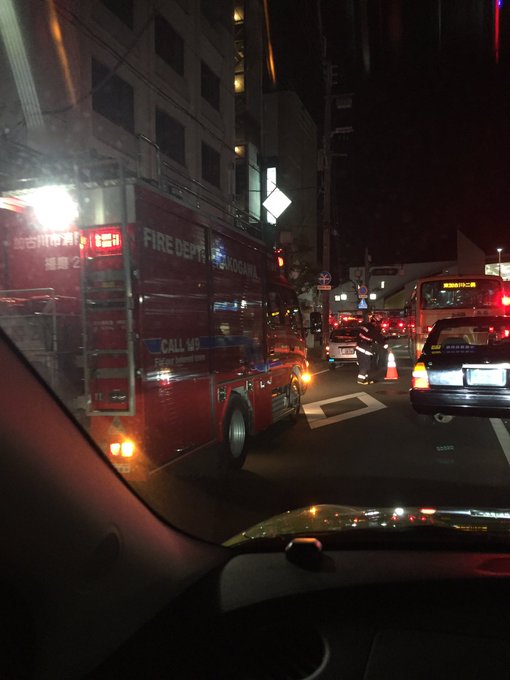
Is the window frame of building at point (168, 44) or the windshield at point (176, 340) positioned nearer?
the windshield at point (176, 340)

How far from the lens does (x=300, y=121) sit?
149ft

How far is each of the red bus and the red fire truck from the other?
1210cm

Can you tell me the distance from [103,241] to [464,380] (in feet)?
18.5

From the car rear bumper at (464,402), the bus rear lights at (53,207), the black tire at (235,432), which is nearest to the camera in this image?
the bus rear lights at (53,207)

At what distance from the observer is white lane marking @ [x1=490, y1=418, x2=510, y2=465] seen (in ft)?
27.1

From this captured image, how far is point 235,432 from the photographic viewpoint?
7566mm

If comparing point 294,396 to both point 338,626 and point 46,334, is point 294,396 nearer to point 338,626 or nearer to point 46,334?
point 46,334

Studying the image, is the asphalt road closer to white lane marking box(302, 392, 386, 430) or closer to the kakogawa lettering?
white lane marking box(302, 392, 386, 430)

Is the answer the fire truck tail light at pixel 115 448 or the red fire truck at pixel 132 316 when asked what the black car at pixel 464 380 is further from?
the fire truck tail light at pixel 115 448

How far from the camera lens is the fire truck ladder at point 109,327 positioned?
521 centimetres

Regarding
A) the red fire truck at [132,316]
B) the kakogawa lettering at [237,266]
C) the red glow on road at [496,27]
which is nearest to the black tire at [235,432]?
the red fire truck at [132,316]

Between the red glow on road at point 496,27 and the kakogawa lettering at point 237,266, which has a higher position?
the red glow on road at point 496,27

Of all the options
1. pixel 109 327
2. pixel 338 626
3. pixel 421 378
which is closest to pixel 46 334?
pixel 109 327

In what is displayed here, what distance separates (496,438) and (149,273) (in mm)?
6228
